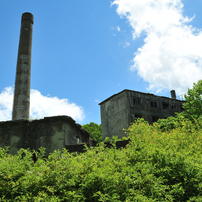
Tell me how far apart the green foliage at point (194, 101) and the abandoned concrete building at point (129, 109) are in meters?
7.69

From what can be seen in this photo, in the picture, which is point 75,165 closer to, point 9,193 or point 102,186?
point 102,186

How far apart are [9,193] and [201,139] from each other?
8.05 meters

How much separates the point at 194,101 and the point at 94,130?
2624 centimetres

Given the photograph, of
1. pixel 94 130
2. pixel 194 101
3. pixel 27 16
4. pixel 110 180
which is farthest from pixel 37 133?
pixel 94 130

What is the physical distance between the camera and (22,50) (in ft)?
67.9

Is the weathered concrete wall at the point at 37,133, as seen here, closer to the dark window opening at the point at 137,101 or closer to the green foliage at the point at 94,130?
the dark window opening at the point at 137,101

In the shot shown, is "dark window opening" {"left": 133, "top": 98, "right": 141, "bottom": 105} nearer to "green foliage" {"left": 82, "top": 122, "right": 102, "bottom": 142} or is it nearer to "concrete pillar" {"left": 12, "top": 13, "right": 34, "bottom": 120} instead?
"concrete pillar" {"left": 12, "top": 13, "right": 34, "bottom": 120}

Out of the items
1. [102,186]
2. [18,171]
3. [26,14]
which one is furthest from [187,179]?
[26,14]

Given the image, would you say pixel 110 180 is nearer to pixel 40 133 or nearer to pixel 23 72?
pixel 40 133

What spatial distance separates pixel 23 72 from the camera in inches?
774

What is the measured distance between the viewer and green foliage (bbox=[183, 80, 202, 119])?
24.9m

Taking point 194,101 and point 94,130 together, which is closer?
point 194,101

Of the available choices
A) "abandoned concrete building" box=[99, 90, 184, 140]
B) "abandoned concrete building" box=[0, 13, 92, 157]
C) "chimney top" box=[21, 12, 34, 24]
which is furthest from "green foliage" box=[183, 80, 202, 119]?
"chimney top" box=[21, 12, 34, 24]

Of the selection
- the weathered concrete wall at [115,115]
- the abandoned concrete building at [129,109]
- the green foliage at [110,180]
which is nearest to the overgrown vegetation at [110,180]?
the green foliage at [110,180]
